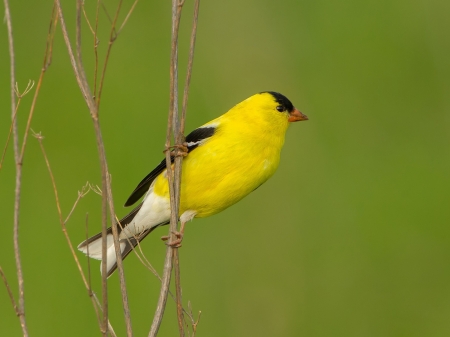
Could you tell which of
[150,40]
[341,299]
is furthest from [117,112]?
[341,299]

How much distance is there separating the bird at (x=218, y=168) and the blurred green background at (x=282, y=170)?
52.3 inches

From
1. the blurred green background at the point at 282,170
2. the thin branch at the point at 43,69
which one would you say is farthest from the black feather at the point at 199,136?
the blurred green background at the point at 282,170

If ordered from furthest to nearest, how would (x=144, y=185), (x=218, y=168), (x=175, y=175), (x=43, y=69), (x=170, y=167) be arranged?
(x=144, y=185) < (x=218, y=168) < (x=175, y=175) < (x=170, y=167) < (x=43, y=69)

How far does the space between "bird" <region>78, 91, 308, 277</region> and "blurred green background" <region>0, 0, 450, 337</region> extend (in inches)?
52.3

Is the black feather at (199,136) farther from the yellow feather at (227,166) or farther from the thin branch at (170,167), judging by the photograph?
the thin branch at (170,167)

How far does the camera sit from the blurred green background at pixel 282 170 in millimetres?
4699

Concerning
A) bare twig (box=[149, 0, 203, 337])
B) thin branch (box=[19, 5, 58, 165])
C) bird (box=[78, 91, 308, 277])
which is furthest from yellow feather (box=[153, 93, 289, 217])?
thin branch (box=[19, 5, 58, 165])

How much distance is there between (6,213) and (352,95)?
2.98 meters

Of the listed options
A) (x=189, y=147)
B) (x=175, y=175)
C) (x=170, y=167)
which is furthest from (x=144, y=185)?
(x=170, y=167)

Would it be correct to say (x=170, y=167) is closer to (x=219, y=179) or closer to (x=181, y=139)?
(x=181, y=139)

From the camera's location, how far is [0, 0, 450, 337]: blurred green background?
15.4ft

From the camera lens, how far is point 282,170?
5.38m

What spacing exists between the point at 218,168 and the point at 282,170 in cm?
229

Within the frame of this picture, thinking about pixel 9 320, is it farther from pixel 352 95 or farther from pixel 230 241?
pixel 352 95
